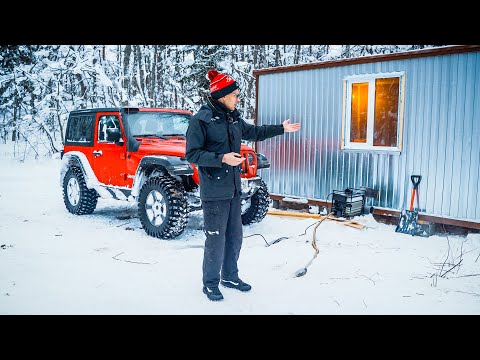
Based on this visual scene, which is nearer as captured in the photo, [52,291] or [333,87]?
[52,291]

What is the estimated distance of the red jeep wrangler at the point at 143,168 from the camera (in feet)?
20.0

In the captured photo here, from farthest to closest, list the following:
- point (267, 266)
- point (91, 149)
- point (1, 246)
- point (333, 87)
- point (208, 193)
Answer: point (333, 87)
point (91, 149)
point (1, 246)
point (267, 266)
point (208, 193)

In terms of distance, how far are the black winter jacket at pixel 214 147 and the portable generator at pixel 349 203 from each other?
381cm

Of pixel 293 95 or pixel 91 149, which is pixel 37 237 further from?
pixel 293 95

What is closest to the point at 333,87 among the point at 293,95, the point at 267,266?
the point at 293,95

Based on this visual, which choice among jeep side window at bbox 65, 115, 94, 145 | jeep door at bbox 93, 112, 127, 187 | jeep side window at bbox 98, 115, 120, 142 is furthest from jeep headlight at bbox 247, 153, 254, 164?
jeep side window at bbox 65, 115, 94, 145

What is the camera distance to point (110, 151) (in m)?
7.21

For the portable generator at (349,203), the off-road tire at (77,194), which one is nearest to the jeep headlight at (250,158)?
the portable generator at (349,203)

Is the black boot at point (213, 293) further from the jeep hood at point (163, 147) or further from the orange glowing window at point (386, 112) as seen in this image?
the orange glowing window at point (386, 112)

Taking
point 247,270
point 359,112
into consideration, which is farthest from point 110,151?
point 359,112

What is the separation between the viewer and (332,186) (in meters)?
8.27

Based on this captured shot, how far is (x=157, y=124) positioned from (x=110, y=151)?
0.93 m

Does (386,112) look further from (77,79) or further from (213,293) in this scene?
(77,79)

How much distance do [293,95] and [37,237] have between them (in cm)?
560
